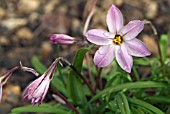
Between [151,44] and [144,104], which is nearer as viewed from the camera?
[144,104]

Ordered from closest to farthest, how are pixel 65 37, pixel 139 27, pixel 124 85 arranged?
pixel 139 27, pixel 65 37, pixel 124 85

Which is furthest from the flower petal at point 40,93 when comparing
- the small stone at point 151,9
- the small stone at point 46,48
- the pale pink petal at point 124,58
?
the small stone at point 151,9

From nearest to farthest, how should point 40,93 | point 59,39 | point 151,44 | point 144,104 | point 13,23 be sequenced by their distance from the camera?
point 40,93
point 59,39
point 144,104
point 151,44
point 13,23

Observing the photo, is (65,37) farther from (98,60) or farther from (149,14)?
(149,14)

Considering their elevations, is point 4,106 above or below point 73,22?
below

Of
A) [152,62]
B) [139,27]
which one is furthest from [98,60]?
[152,62]

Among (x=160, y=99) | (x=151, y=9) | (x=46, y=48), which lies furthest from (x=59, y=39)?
(x=151, y=9)

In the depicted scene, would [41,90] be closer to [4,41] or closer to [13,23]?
[4,41]

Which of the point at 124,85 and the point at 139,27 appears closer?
the point at 139,27
